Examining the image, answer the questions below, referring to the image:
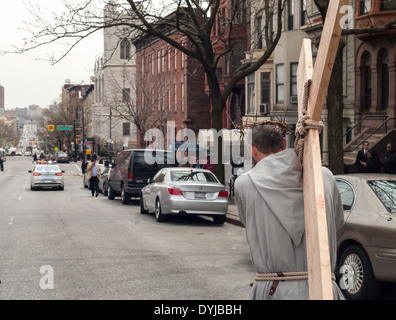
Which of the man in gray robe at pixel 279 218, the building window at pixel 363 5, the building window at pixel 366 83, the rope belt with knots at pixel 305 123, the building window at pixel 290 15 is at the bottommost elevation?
the man in gray robe at pixel 279 218

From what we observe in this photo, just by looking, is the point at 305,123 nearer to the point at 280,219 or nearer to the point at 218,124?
the point at 280,219

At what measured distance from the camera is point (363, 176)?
9.50 meters

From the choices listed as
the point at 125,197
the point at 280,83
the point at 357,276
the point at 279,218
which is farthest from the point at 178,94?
the point at 279,218

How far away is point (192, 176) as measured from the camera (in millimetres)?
18953

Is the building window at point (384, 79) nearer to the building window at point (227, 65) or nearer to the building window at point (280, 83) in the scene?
the building window at point (280, 83)

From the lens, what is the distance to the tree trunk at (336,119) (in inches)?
665

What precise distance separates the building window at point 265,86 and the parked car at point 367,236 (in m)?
29.4

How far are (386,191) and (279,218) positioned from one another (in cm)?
549

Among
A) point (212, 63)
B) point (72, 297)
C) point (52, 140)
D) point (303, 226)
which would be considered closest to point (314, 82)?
point (303, 226)

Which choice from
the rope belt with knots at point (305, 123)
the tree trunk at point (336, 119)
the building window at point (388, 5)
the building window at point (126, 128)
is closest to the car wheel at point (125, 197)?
the tree trunk at point (336, 119)

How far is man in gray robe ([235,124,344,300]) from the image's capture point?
3.78 metres

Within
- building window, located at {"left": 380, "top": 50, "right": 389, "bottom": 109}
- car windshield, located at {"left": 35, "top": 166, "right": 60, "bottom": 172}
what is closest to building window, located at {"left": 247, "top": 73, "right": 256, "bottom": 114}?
building window, located at {"left": 380, "top": 50, "right": 389, "bottom": 109}

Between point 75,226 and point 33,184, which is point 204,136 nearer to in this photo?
point 33,184

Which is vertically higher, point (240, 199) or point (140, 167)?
point (240, 199)
